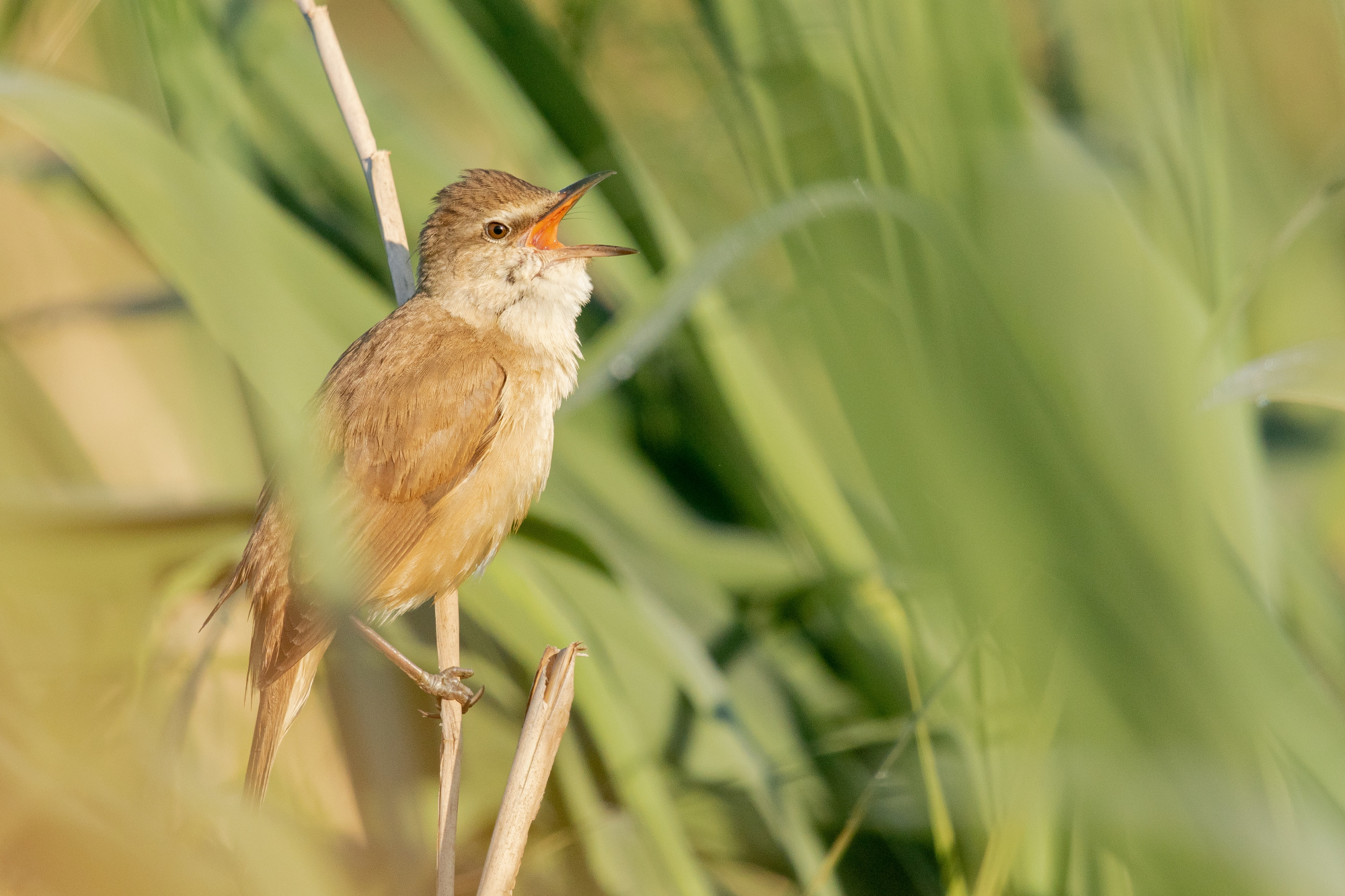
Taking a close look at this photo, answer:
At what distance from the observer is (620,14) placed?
2.31 m

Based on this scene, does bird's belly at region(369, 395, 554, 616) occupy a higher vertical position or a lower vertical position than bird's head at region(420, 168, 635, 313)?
lower

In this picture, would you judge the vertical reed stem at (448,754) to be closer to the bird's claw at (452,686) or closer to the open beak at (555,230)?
the bird's claw at (452,686)

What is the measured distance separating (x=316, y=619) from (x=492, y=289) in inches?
31.1

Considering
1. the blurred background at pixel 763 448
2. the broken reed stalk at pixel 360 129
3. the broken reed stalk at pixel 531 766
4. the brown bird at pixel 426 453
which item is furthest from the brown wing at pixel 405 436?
the broken reed stalk at pixel 531 766

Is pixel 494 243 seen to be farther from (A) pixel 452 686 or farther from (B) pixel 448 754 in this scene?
(B) pixel 448 754

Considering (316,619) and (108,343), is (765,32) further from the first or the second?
(108,343)

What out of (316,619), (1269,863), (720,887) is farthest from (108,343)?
(1269,863)

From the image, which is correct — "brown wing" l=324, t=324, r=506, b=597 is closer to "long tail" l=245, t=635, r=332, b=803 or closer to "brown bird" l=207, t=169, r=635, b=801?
"brown bird" l=207, t=169, r=635, b=801

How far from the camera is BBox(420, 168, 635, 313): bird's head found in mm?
2256

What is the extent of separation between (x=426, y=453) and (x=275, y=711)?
536 millimetres

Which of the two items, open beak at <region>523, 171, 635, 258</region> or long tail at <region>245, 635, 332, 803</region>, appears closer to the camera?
long tail at <region>245, 635, 332, 803</region>

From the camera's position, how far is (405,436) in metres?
2.07

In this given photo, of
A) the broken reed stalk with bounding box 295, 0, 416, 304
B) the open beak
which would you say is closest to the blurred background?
the open beak

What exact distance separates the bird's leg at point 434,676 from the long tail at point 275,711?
0.12 metres
